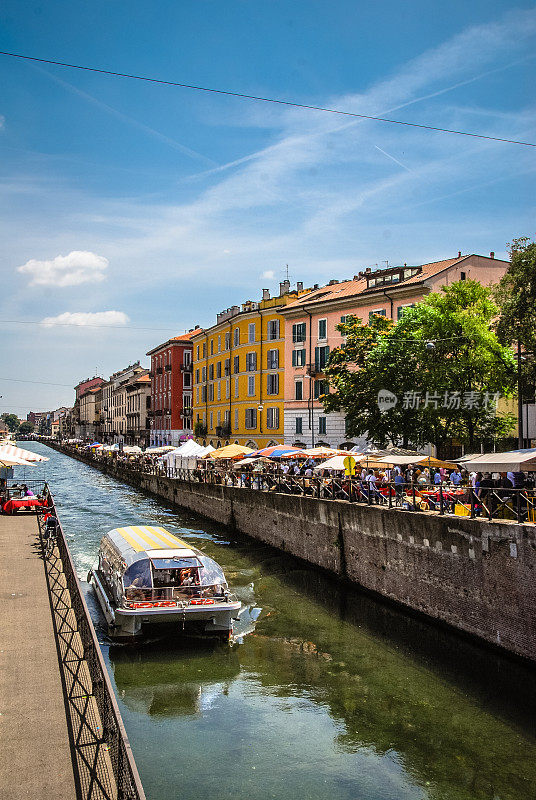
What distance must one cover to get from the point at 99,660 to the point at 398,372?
25.7m

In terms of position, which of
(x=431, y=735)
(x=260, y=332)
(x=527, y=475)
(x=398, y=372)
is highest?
(x=260, y=332)

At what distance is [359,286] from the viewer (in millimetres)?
49406

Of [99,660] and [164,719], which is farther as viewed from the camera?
[164,719]

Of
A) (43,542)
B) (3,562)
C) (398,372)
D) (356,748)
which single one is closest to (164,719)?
(356,748)

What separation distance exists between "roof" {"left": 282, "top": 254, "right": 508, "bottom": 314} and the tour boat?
27.7 metres

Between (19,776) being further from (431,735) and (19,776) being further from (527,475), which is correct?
Result: (527,475)

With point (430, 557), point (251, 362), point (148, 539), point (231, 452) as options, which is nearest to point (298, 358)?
point (251, 362)

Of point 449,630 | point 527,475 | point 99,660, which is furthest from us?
point 527,475

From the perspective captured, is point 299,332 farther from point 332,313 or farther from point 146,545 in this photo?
point 146,545

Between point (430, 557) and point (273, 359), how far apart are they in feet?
128

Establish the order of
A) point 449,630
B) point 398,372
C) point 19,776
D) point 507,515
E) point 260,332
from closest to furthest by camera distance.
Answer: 1. point 19,776
2. point 507,515
3. point 449,630
4. point 398,372
5. point 260,332

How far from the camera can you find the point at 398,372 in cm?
3291

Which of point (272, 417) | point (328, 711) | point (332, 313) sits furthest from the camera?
point (272, 417)

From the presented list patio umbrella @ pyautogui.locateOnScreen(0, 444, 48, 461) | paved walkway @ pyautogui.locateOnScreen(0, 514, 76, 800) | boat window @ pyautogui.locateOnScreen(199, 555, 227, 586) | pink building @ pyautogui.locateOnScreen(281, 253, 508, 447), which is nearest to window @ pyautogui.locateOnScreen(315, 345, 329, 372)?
pink building @ pyautogui.locateOnScreen(281, 253, 508, 447)
